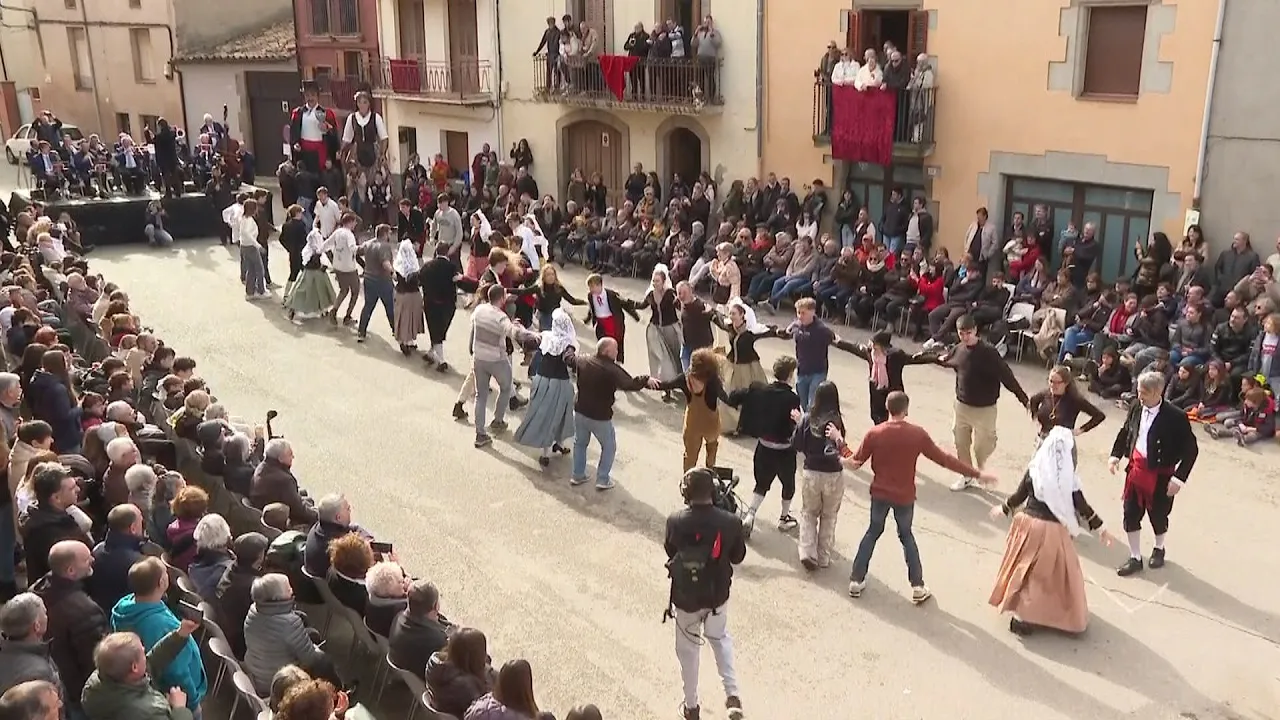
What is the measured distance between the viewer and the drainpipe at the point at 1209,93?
494 inches

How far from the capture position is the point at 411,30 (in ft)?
84.3

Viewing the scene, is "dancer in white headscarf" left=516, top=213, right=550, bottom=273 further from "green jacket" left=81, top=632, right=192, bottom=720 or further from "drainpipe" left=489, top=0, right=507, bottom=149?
"green jacket" left=81, top=632, right=192, bottom=720

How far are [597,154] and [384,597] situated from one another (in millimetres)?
16502

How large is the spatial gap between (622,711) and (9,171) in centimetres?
3077

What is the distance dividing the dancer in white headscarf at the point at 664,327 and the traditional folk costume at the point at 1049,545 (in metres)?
5.02

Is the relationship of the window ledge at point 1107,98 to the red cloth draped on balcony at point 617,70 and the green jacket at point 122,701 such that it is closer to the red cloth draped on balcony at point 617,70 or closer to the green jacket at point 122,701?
the red cloth draped on balcony at point 617,70

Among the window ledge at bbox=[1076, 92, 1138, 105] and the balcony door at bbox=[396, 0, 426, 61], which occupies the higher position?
the balcony door at bbox=[396, 0, 426, 61]

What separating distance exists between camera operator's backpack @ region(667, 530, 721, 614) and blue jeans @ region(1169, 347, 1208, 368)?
7.64m

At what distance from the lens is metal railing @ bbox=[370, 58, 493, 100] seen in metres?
23.4

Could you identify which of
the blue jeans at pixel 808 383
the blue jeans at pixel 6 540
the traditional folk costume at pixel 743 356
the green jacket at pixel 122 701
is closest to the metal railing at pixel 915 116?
the traditional folk costume at pixel 743 356

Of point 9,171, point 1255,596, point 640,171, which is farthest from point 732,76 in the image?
point 9,171

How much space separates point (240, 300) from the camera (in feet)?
54.6

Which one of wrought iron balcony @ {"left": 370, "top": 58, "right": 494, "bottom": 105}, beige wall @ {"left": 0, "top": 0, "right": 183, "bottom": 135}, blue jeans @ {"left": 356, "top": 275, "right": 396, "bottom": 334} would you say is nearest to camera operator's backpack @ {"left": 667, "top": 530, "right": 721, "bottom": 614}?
blue jeans @ {"left": 356, "top": 275, "right": 396, "bottom": 334}

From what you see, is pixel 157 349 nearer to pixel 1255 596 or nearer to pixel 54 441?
pixel 54 441
